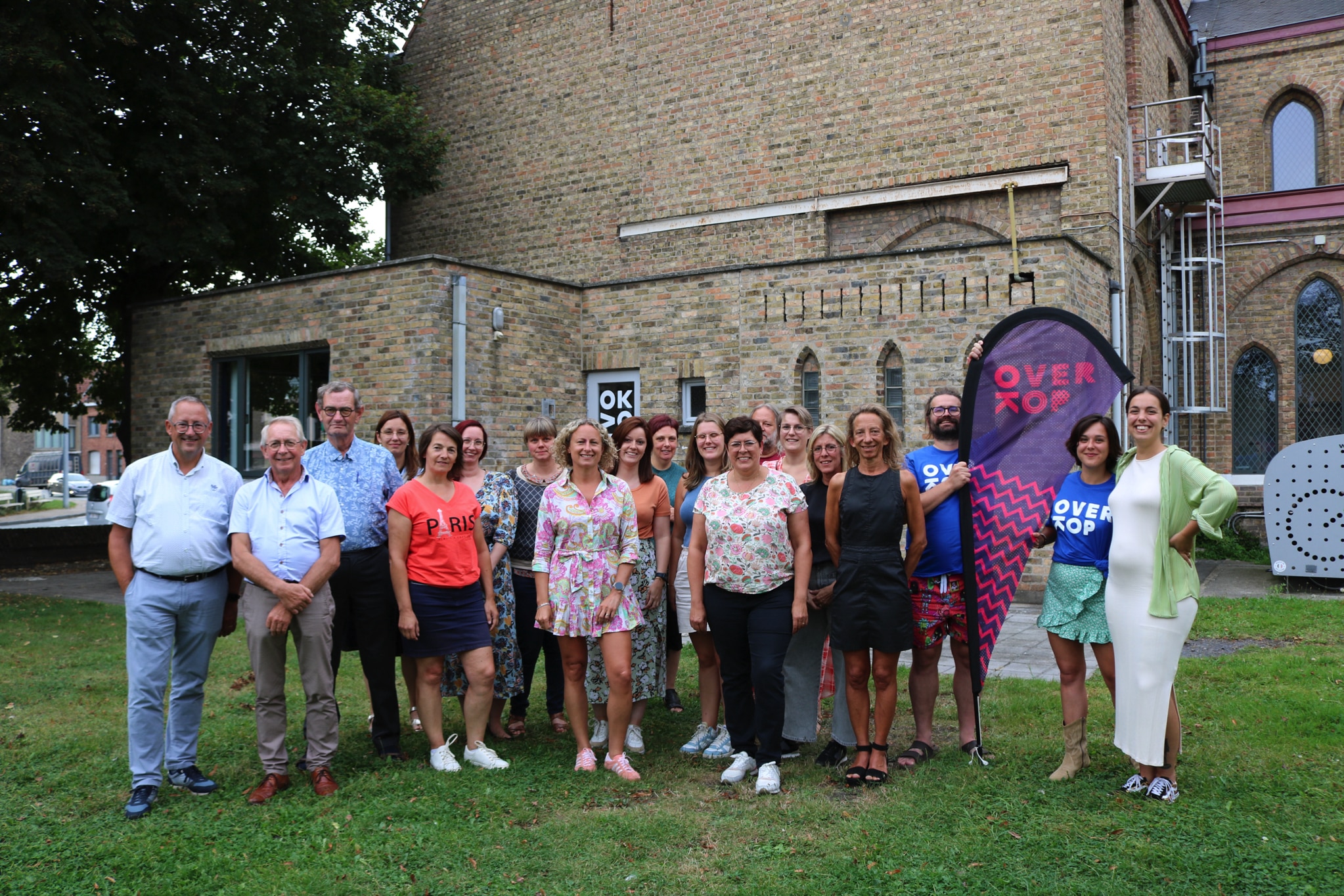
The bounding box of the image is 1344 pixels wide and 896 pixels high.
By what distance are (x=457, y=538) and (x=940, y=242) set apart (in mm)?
11736

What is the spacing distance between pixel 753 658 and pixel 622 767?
953mm

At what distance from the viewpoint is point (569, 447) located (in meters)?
5.68

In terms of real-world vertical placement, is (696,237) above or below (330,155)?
below

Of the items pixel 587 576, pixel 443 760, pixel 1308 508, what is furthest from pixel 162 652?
pixel 1308 508

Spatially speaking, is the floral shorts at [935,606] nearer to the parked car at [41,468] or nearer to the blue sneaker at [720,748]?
the blue sneaker at [720,748]

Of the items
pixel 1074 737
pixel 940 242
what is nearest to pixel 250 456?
pixel 940 242

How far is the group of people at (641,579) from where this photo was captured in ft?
16.1

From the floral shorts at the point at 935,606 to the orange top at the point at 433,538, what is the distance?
2.47 m

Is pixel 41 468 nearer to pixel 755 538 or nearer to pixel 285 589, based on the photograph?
pixel 285 589

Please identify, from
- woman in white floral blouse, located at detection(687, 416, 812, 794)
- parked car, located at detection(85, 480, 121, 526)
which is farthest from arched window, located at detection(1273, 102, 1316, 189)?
parked car, located at detection(85, 480, 121, 526)

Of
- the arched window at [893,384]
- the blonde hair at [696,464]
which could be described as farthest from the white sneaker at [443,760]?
the arched window at [893,384]

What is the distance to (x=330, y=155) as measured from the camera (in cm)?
1748

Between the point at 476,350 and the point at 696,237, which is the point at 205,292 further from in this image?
the point at 696,237

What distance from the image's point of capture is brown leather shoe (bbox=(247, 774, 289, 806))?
507cm
